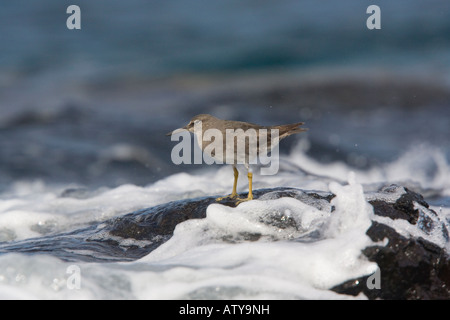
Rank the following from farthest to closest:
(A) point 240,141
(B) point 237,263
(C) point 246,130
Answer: (C) point 246,130
(A) point 240,141
(B) point 237,263

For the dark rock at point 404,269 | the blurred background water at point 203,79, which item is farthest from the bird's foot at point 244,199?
the blurred background water at point 203,79

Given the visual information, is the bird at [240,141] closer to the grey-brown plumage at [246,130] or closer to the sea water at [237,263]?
the grey-brown plumage at [246,130]

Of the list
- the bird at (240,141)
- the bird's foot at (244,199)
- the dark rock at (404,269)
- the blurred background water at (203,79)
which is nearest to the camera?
the dark rock at (404,269)

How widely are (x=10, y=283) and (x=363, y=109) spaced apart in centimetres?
938

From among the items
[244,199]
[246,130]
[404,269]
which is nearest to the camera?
[404,269]

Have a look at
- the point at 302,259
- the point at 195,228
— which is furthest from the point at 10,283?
the point at 302,259

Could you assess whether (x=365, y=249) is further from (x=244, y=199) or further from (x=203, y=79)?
(x=203, y=79)

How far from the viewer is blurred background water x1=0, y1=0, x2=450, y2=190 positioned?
34.5 ft

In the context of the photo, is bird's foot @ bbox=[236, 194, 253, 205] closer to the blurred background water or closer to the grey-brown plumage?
the grey-brown plumage

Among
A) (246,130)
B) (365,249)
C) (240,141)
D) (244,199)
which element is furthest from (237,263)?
(246,130)

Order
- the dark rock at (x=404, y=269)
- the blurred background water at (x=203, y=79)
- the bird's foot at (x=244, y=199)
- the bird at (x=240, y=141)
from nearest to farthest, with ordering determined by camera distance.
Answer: the dark rock at (x=404, y=269) → the bird's foot at (x=244, y=199) → the bird at (x=240, y=141) → the blurred background water at (x=203, y=79)

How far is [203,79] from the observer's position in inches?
531

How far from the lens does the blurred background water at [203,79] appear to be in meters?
10.5
